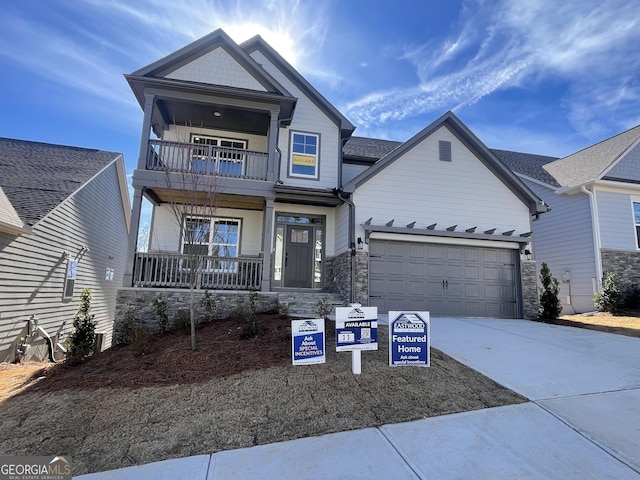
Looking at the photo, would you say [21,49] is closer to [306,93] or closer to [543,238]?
[306,93]

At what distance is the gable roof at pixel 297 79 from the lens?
11758 mm

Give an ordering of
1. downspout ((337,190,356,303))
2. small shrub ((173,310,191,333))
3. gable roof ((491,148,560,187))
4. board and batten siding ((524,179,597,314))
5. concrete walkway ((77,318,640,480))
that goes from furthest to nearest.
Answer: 1. gable roof ((491,148,560,187))
2. board and batten siding ((524,179,597,314))
3. downspout ((337,190,356,303))
4. small shrub ((173,310,191,333))
5. concrete walkway ((77,318,640,480))

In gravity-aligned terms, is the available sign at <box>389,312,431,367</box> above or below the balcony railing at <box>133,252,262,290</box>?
below

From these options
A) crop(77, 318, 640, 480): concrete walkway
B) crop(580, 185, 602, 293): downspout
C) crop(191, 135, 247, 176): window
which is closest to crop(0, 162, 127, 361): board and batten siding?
crop(191, 135, 247, 176): window

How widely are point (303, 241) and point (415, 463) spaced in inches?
346

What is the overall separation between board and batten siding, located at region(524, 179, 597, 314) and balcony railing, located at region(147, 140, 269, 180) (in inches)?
485

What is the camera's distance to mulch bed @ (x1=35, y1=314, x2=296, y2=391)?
4793mm

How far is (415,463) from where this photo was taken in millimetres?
2941

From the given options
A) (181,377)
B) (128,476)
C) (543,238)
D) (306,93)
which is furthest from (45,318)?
(543,238)

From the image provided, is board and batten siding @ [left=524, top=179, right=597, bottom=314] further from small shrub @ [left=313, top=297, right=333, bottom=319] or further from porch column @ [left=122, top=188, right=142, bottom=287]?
porch column @ [left=122, top=188, right=142, bottom=287]

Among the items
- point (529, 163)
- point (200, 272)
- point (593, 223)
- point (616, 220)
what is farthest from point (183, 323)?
point (529, 163)

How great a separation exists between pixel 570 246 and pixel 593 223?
1213 millimetres

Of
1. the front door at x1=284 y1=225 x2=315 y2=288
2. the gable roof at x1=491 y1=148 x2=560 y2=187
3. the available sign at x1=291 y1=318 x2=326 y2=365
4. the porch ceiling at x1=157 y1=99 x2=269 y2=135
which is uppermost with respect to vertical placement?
the gable roof at x1=491 y1=148 x2=560 y2=187

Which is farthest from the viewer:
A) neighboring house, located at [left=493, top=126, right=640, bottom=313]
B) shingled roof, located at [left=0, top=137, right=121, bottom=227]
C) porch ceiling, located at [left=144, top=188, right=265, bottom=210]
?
neighboring house, located at [left=493, top=126, right=640, bottom=313]
